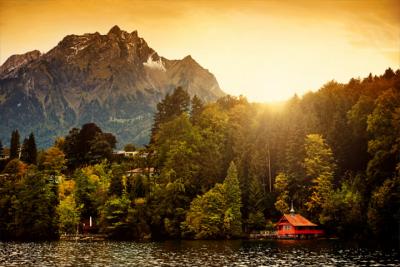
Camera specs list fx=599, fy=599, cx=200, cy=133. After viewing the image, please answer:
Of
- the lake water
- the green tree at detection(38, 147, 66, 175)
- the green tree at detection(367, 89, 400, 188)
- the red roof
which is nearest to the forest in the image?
the green tree at detection(367, 89, 400, 188)

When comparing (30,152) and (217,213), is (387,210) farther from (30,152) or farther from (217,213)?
(30,152)

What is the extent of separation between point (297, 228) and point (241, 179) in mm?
16614

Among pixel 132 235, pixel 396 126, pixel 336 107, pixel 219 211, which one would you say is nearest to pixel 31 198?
pixel 132 235

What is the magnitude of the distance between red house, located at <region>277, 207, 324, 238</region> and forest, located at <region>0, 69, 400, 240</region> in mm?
2081

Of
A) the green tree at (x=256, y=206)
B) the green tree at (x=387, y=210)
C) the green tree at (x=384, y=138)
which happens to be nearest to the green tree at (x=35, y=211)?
the green tree at (x=256, y=206)

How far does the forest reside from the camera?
9506 cm

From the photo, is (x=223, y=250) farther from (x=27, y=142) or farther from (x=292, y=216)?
(x=27, y=142)

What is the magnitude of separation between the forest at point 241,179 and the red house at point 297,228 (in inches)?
81.9

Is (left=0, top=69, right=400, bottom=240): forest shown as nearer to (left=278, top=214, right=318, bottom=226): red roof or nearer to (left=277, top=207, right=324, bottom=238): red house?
(left=277, top=207, right=324, bottom=238): red house

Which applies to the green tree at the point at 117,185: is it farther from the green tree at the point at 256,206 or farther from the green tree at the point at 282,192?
the green tree at the point at 282,192

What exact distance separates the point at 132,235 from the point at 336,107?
43.6 m

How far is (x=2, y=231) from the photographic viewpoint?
117 m

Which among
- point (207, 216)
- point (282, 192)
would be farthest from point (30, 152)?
point (282, 192)

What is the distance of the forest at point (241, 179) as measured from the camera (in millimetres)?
95062
